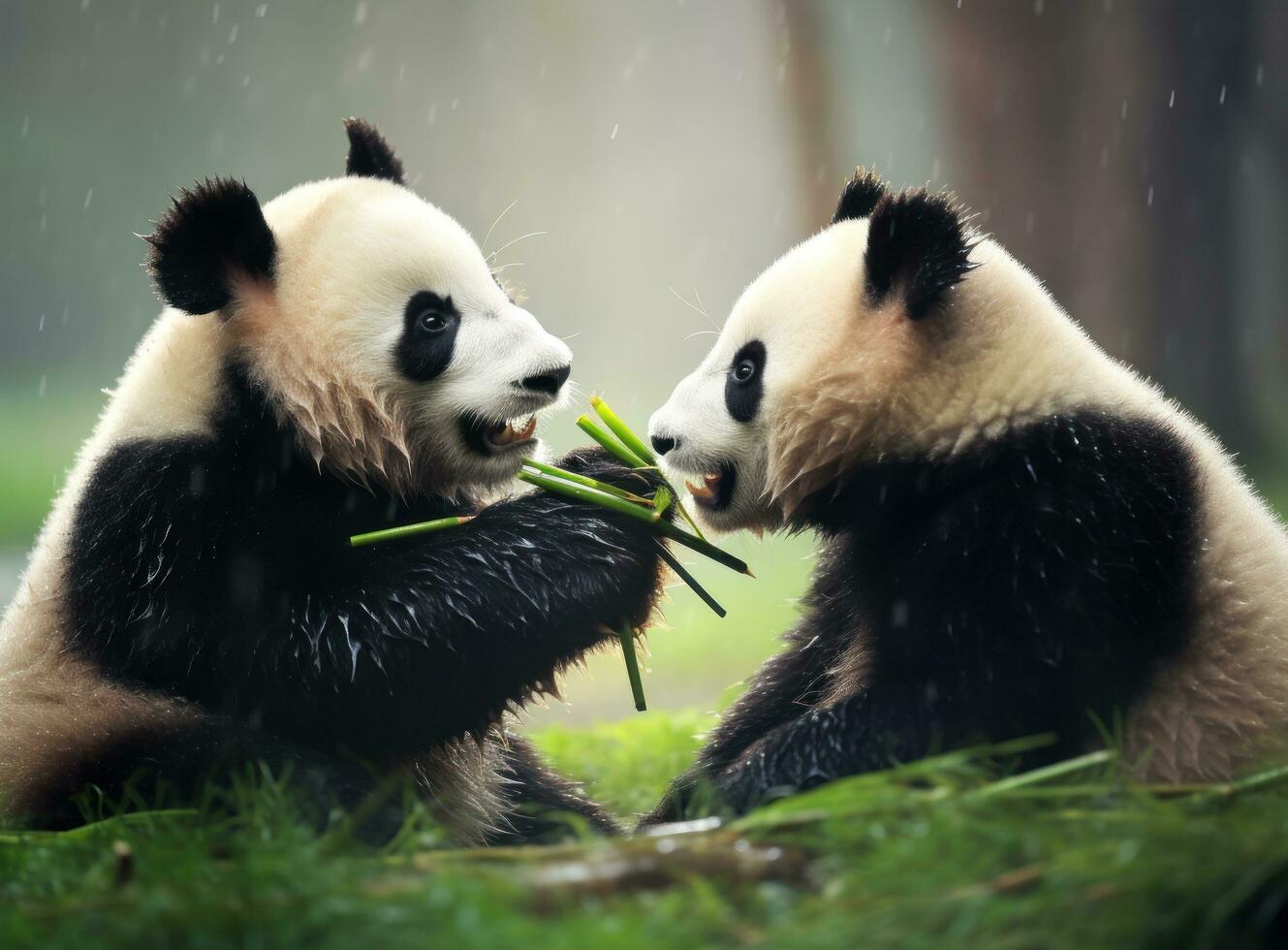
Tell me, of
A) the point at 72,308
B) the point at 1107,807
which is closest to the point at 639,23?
the point at 72,308

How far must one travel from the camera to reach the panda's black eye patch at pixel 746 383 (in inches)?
142

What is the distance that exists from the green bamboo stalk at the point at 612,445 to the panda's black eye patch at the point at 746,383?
39cm

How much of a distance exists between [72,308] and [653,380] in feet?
30.6

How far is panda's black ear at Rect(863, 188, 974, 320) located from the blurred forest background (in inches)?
56.8

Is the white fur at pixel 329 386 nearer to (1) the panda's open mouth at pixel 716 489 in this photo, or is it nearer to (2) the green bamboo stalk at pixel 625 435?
(2) the green bamboo stalk at pixel 625 435

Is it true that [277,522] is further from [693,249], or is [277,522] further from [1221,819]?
[693,249]

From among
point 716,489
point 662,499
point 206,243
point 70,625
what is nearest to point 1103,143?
point 716,489

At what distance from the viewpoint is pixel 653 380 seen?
71.4 feet

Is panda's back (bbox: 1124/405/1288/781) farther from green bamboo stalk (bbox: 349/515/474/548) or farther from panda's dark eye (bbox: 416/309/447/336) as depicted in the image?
panda's dark eye (bbox: 416/309/447/336)

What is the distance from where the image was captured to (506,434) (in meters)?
3.83

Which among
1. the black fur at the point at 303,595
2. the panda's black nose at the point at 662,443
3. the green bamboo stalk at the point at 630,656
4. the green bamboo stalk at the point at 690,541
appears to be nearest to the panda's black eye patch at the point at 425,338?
the black fur at the point at 303,595

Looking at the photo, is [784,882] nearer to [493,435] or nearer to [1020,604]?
[1020,604]

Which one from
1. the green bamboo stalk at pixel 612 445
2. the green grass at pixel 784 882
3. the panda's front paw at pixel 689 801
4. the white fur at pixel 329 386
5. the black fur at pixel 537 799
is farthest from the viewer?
the black fur at pixel 537 799

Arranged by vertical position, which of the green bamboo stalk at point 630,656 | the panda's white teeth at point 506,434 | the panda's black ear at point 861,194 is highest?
the panda's black ear at point 861,194
